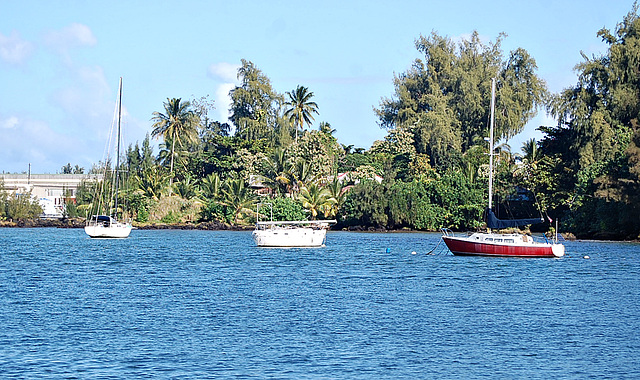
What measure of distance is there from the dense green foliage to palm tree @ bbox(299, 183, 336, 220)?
0.19 meters

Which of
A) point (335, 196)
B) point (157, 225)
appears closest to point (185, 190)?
point (157, 225)

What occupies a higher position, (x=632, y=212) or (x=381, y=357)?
(x=632, y=212)

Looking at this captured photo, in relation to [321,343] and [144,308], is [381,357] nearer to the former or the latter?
[321,343]

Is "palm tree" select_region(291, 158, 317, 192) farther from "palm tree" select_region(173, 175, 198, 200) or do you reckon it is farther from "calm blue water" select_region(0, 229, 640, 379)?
"calm blue water" select_region(0, 229, 640, 379)

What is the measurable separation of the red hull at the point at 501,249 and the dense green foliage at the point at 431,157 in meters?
18.8

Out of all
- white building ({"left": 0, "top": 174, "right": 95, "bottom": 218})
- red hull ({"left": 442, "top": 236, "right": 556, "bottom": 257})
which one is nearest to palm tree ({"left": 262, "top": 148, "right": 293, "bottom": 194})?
white building ({"left": 0, "top": 174, "right": 95, "bottom": 218})

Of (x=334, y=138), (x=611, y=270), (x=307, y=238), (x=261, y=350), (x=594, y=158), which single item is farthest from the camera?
(x=334, y=138)

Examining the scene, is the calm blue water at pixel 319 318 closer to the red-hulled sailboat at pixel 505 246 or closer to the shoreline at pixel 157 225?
the red-hulled sailboat at pixel 505 246

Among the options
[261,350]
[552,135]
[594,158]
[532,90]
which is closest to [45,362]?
[261,350]

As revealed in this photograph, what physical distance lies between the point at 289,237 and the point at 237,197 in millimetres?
36589

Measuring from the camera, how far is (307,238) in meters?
72.9

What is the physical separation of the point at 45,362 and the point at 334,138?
100556mm

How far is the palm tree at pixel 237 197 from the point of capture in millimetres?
107500

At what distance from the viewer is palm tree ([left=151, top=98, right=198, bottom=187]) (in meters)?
125
